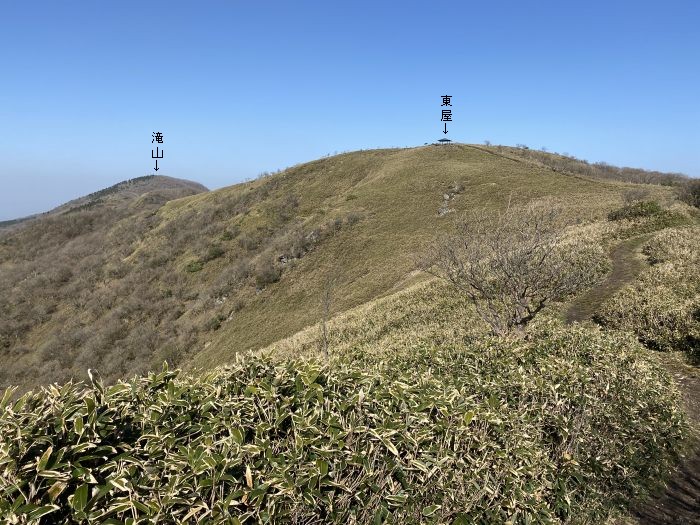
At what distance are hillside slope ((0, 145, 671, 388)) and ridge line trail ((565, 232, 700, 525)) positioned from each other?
17420 millimetres

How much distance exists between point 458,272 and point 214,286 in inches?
1710

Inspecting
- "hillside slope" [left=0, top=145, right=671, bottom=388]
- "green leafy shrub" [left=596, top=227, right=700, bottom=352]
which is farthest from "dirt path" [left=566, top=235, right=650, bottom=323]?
A: "hillside slope" [left=0, top=145, right=671, bottom=388]

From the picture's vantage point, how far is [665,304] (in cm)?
1399

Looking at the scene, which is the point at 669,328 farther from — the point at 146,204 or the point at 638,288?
the point at 146,204

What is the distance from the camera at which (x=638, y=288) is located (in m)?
16.3

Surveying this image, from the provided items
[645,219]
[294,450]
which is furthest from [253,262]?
[294,450]

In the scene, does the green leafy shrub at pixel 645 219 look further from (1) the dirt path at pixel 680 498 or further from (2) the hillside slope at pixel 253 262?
(1) the dirt path at pixel 680 498

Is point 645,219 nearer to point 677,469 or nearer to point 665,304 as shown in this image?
point 665,304

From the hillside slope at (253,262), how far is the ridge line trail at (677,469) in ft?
57.2

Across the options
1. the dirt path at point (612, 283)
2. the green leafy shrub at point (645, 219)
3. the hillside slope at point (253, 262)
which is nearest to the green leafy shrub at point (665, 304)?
the dirt path at point (612, 283)

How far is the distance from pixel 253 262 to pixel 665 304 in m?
43.9

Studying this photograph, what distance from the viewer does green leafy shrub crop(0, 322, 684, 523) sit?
2797mm

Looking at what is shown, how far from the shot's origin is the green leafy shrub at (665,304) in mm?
12930

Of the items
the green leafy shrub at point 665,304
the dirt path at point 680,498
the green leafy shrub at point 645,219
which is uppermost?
the green leafy shrub at point 645,219
